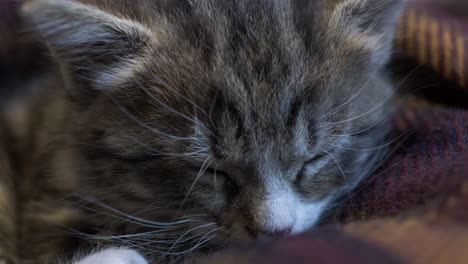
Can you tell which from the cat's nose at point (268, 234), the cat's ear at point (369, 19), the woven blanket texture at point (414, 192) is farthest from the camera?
the cat's ear at point (369, 19)

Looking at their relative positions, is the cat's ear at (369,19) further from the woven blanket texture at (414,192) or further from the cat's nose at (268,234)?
the cat's nose at (268,234)

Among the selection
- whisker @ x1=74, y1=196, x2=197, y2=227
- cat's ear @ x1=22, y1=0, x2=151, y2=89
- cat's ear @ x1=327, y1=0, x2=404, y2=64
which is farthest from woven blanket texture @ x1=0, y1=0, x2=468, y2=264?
cat's ear @ x1=22, y1=0, x2=151, y2=89

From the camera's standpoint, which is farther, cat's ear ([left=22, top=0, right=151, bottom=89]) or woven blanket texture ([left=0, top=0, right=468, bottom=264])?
cat's ear ([left=22, top=0, right=151, bottom=89])

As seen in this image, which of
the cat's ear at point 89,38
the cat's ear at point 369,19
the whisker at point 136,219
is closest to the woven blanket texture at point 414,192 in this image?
the whisker at point 136,219

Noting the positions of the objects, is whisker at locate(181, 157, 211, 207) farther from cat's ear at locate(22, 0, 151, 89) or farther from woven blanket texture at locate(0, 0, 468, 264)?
cat's ear at locate(22, 0, 151, 89)

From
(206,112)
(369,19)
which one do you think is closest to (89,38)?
(206,112)

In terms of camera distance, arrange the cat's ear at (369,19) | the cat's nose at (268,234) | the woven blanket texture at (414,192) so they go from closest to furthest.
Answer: the woven blanket texture at (414,192) < the cat's nose at (268,234) < the cat's ear at (369,19)

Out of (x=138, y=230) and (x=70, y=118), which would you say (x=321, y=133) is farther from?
(x=70, y=118)

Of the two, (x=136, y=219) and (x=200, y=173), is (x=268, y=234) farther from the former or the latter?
(x=136, y=219)
